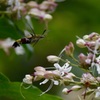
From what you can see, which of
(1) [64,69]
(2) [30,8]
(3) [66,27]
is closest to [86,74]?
(1) [64,69]

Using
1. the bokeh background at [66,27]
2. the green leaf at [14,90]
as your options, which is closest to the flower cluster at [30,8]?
the green leaf at [14,90]

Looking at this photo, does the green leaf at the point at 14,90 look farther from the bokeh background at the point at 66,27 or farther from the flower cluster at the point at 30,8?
the bokeh background at the point at 66,27

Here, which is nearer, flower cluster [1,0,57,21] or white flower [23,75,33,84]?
white flower [23,75,33,84]

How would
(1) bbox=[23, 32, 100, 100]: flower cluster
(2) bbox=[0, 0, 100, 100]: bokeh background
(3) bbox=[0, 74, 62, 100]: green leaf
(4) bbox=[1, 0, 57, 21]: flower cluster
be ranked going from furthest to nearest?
(2) bbox=[0, 0, 100, 100]: bokeh background < (4) bbox=[1, 0, 57, 21]: flower cluster < (3) bbox=[0, 74, 62, 100]: green leaf < (1) bbox=[23, 32, 100, 100]: flower cluster

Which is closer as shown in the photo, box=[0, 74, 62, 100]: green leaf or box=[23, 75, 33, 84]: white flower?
box=[23, 75, 33, 84]: white flower

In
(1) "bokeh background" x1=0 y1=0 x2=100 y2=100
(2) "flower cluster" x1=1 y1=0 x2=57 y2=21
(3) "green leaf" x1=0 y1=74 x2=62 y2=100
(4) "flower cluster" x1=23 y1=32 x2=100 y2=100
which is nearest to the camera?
(4) "flower cluster" x1=23 y1=32 x2=100 y2=100

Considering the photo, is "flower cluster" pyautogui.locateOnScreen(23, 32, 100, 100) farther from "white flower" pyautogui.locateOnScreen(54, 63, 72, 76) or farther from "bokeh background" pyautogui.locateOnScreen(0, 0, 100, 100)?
"bokeh background" pyautogui.locateOnScreen(0, 0, 100, 100)

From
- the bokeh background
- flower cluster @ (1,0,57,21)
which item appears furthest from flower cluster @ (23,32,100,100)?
the bokeh background

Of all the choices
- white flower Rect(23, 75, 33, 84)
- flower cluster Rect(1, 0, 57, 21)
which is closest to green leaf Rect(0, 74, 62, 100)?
white flower Rect(23, 75, 33, 84)

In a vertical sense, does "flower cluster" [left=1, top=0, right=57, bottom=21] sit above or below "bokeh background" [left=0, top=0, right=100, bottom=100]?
below

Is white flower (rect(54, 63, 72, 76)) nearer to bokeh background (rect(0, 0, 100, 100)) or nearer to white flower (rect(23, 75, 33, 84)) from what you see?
white flower (rect(23, 75, 33, 84))

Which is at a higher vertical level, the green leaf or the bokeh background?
the bokeh background

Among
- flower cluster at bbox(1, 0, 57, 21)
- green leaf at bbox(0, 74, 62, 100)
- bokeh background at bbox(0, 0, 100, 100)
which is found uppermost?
bokeh background at bbox(0, 0, 100, 100)
